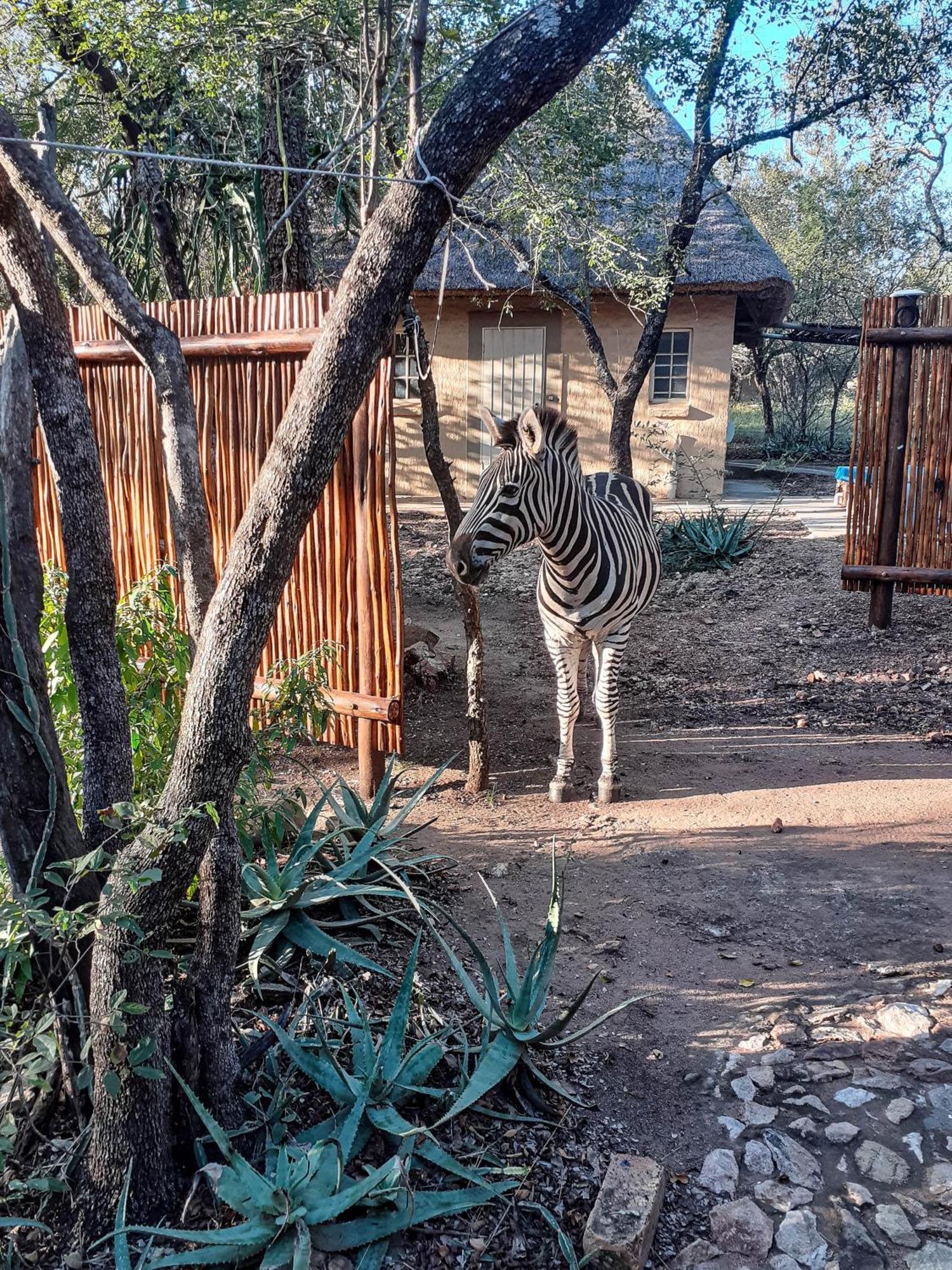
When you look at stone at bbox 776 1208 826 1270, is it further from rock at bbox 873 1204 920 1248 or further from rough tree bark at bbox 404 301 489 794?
rough tree bark at bbox 404 301 489 794

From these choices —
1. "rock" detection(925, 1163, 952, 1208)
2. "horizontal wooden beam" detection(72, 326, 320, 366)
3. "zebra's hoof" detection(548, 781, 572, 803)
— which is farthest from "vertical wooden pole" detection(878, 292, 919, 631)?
"rock" detection(925, 1163, 952, 1208)

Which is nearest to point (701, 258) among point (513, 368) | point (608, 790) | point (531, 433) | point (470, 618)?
point (513, 368)

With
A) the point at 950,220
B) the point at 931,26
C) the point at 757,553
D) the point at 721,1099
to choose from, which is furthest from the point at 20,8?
the point at 950,220

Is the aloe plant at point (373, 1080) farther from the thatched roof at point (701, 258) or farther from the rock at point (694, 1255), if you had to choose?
the thatched roof at point (701, 258)

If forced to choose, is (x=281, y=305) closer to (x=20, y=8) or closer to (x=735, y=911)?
(x=20, y=8)

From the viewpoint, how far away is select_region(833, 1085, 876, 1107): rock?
3020 millimetres

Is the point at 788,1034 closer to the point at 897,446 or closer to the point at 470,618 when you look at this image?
the point at 470,618

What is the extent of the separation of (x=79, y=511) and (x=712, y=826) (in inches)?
145

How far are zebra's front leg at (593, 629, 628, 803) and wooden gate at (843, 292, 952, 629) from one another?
3.15 meters

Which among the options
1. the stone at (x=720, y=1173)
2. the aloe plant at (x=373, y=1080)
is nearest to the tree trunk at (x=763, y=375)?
the stone at (x=720, y=1173)

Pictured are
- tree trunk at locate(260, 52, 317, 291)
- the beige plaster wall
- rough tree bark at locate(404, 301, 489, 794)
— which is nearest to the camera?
rough tree bark at locate(404, 301, 489, 794)

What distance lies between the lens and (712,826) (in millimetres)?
5215

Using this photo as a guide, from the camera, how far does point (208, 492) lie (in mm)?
5656

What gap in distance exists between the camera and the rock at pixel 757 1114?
296 cm
